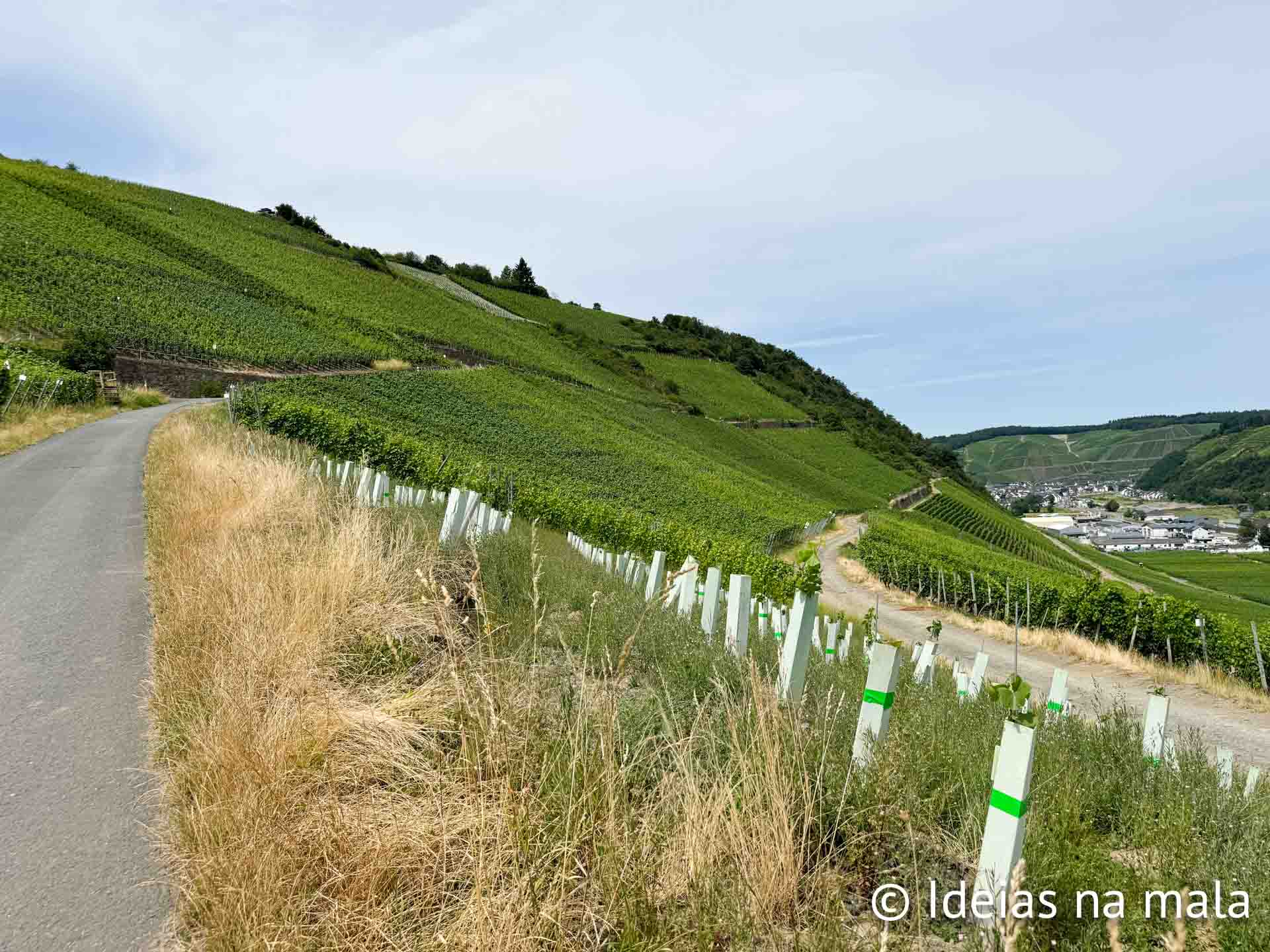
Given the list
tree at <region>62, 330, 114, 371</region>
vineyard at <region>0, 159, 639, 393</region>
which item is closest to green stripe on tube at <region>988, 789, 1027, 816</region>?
tree at <region>62, 330, 114, 371</region>

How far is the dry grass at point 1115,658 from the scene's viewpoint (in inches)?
555

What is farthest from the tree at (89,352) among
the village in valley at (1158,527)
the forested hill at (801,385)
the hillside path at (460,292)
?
the village in valley at (1158,527)

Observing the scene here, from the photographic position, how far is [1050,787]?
287 cm

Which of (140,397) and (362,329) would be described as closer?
(140,397)

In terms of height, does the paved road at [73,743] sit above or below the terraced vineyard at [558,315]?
below

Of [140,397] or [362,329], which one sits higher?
[362,329]

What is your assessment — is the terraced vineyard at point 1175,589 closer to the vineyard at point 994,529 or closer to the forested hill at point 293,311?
the vineyard at point 994,529

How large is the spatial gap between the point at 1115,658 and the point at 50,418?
31.7m

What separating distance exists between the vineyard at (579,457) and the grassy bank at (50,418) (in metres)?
5.25

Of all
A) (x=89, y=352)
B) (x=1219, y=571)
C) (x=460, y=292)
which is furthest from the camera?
(x=460, y=292)

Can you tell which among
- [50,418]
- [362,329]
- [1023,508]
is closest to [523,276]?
[362,329]

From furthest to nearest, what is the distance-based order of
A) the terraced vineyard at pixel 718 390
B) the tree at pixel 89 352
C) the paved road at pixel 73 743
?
1. the terraced vineyard at pixel 718 390
2. the tree at pixel 89 352
3. the paved road at pixel 73 743

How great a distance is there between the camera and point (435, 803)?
2.57 meters

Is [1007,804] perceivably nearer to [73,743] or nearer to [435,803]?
[435,803]
